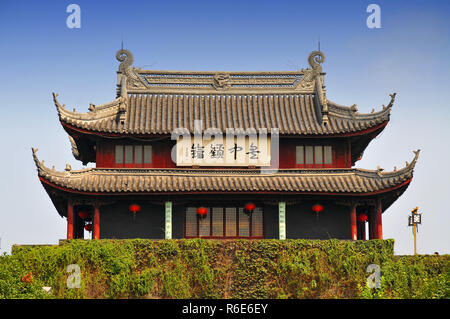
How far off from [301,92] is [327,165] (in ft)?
14.2

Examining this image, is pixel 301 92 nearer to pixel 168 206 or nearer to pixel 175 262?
pixel 168 206

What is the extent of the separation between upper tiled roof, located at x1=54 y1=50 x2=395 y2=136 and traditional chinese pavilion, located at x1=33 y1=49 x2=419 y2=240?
0.07m

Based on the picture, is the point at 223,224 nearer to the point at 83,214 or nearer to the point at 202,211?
the point at 202,211

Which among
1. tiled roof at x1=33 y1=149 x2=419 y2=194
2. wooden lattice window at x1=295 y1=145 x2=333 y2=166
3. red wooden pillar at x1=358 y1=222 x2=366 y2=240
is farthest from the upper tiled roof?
red wooden pillar at x1=358 y1=222 x2=366 y2=240

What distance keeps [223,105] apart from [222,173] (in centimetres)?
428

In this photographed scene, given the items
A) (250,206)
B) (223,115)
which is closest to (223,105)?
(223,115)

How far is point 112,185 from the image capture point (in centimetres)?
3366

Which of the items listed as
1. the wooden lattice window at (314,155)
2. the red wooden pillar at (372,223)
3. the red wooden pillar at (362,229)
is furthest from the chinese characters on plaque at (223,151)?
the red wooden pillar at (362,229)

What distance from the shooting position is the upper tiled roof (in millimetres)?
35531

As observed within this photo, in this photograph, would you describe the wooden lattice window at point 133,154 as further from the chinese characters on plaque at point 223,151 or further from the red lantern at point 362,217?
the red lantern at point 362,217

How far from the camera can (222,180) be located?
34375 mm

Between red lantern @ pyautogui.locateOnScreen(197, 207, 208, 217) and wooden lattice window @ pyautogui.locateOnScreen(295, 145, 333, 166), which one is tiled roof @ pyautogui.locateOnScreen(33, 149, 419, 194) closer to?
red lantern @ pyautogui.locateOnScreen(197, 207, 208, 217)

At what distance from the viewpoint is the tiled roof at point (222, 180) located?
3322 cm
